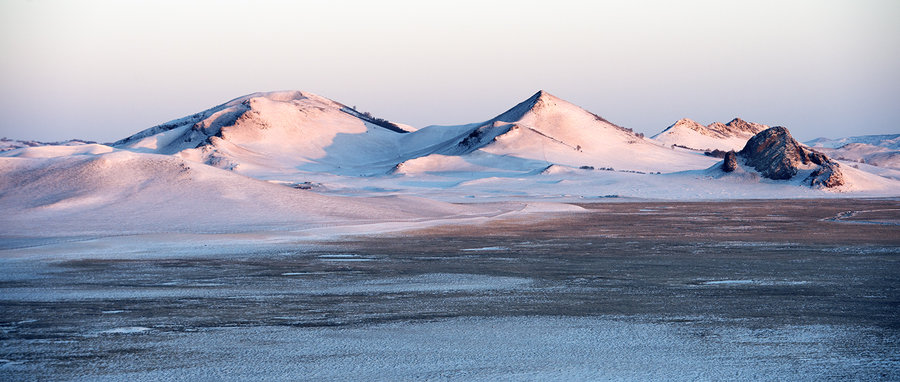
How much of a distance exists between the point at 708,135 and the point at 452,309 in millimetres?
92071

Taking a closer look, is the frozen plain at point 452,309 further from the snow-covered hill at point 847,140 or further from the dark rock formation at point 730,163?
the snow-covered hill at point 847,140

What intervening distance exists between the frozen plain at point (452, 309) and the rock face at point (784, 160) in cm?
2514

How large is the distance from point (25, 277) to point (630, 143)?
58862mm

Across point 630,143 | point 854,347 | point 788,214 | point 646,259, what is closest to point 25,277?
point 646,259

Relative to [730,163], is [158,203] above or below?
below

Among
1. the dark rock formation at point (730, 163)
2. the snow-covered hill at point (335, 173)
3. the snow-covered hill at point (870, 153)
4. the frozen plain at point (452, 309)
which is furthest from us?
the snow-covered hill at point (870, 153)

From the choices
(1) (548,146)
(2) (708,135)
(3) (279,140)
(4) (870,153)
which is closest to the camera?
(1) (548,146)

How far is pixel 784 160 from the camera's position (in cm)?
4144

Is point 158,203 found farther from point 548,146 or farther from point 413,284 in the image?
point 548,146

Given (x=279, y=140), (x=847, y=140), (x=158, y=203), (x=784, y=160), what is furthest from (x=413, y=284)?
(x=847, y=140)

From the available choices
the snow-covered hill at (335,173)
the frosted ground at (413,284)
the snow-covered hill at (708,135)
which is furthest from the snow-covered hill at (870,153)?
the frosted ground at (413,284)

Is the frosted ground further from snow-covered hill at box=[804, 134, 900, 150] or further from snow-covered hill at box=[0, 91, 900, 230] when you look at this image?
snow-covered hill at box=[804, 134, 900, 150]

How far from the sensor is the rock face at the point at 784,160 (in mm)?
39594

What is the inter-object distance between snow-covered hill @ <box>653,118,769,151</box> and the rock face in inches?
1660
